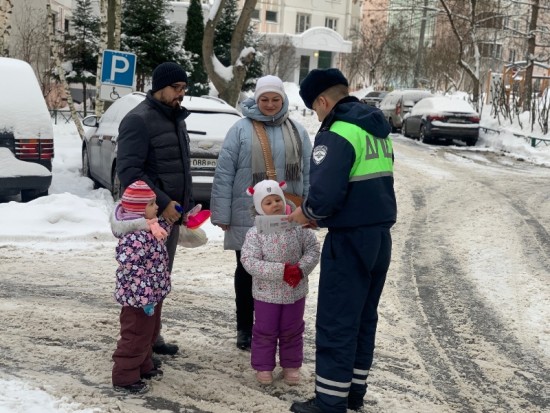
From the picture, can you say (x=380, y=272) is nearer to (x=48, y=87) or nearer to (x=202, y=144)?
(x=202, y=144)

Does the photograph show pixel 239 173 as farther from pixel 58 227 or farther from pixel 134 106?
pixel 134 106

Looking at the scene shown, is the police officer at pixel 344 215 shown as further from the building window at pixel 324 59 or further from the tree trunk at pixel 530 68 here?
the building window at pixel 324 59

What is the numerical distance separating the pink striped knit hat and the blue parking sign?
813 centimetres

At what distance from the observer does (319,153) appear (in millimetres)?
3787

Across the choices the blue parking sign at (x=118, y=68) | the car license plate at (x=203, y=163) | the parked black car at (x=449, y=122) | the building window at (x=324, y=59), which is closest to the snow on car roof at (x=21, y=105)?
the car license plate at (x=203, y=163)

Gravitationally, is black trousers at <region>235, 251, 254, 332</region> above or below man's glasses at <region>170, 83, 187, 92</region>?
below

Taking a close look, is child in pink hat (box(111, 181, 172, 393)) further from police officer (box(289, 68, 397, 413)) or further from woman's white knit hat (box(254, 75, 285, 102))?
woman's white knit hat (box(254, 75, 285, 102))

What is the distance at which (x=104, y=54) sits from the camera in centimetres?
1163

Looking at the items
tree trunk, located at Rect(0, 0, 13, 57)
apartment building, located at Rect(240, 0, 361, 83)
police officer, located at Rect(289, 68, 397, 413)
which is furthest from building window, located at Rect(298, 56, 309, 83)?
police officer, located at Rect(289, 68, 397, 413)

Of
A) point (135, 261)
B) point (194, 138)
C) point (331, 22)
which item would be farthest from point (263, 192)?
point (331, 22)

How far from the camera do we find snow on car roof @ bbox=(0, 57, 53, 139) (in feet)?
29.2

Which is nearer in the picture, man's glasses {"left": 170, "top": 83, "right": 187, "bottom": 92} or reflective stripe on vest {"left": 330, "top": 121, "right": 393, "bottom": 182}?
reflective stripe on vest {"left": 330, "top": 121, "right": 393, "bottom": 182}

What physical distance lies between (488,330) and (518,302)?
3.05 ft

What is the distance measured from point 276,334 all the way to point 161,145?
4.54 ft
